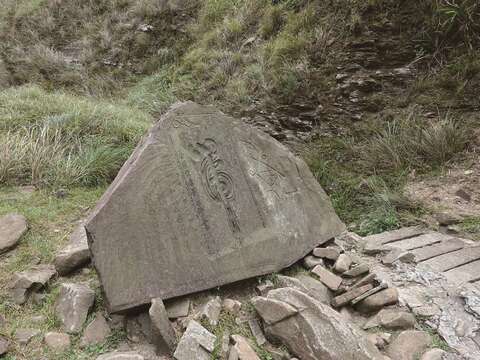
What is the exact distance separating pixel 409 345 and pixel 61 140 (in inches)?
143

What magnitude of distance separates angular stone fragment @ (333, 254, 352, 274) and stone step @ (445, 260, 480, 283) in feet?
1.99

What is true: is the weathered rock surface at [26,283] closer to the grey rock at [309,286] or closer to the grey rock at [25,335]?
the grey rock at [25,335]

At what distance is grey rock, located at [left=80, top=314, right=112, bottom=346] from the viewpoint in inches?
73.4

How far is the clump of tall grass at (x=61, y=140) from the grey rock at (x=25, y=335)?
189cm

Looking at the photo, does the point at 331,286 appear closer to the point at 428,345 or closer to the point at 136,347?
the point at 428,345

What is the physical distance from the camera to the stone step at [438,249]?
2.74 metres

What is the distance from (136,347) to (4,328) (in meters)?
0.66

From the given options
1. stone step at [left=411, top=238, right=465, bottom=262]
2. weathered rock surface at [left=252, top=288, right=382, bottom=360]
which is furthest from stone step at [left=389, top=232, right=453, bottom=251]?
weathered rock surface at [left=252, top=288, right=382, bottom=360]

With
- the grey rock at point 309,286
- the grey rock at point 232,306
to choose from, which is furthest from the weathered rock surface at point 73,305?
the grey rock at point 309,286

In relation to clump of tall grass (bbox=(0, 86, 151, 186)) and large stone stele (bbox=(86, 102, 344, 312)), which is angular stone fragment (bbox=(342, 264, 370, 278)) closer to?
large stone stele (bbox=(86, 102, 344, 312))

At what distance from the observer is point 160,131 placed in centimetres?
238

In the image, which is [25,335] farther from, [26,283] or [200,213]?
[200,213]

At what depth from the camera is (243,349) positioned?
1.75 m

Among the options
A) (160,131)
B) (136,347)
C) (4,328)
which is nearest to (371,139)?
(160,131)
